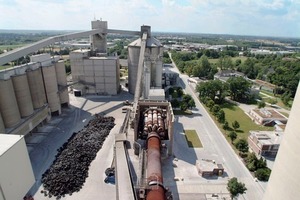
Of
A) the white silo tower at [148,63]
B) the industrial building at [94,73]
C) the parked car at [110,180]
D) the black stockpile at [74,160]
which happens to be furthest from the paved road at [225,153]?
the industrial building at [94,73]

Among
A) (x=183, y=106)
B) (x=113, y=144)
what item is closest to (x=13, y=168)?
(x=113, y=144)

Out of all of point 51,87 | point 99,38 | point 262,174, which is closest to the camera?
point 262,174

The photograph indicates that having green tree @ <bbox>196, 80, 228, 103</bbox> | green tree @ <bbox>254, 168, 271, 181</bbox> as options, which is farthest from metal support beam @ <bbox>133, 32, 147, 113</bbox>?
green tree @ <bbox>254, 168, 271, 181</bbox>

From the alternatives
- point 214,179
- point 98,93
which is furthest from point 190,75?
point 214,179

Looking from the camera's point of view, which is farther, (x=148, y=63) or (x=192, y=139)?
(x=148, y=63)

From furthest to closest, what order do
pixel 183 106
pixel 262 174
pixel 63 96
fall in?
pixel 183 106 → pixel 63 96 → pixel 262 174

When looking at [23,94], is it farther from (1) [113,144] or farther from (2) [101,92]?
(2) [101,92]

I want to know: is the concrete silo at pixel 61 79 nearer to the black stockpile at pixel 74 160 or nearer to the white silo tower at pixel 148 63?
the black stockpile at pixel 74 160
